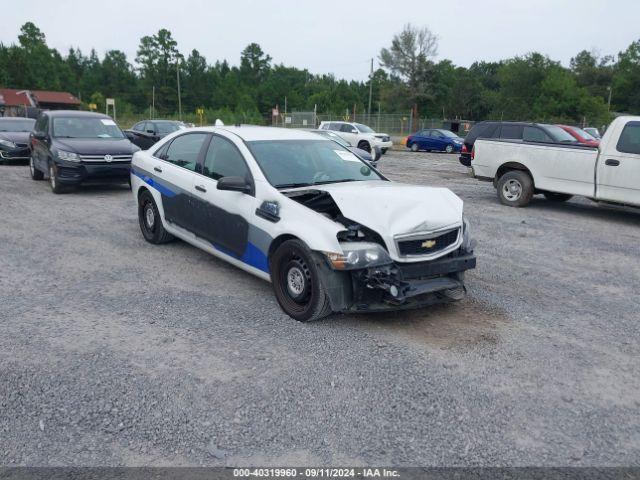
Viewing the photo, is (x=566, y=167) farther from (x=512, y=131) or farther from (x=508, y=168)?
(x=512, y=131)

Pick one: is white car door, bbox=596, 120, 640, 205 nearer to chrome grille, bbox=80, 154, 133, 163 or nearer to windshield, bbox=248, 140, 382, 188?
windshield, bbox=248, 140, 382, 188

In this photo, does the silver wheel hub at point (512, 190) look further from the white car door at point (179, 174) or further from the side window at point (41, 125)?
the side window at point (41, 125)

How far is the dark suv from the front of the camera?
51.2ft

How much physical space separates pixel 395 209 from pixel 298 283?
1.04 metres

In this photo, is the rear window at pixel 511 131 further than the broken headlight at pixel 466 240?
Yes

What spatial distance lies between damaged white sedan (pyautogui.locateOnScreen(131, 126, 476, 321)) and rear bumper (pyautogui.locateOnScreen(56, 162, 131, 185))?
5.38 m

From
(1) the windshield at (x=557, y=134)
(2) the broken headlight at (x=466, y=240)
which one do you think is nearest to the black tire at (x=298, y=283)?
(2) the broken headlight at (x=466, y=240)

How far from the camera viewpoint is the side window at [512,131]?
15.7m

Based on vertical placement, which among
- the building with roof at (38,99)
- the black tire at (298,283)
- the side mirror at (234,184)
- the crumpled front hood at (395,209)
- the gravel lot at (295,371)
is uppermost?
the building with roof at (38,99)

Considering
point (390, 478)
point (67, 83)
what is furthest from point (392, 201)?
point (67, 83)

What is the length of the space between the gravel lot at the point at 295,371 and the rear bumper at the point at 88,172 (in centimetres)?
461

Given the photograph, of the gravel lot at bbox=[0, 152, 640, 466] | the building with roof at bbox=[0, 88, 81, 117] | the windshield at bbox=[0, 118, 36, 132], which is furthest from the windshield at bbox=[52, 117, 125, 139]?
the building with roof at bbox=[0, 88, 81, 117]

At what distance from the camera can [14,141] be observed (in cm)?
1641

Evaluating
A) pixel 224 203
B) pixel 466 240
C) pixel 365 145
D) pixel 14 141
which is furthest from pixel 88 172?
pixel 365 145
